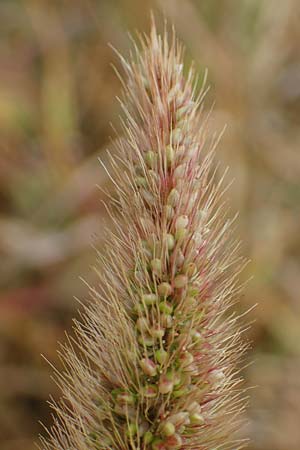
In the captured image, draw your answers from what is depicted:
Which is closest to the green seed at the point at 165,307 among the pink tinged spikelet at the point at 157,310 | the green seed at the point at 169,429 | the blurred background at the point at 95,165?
the pink tinged spikelet at the point at 157,310

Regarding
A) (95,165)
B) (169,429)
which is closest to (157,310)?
(169,429)

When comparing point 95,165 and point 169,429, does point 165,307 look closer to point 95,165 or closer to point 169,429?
point 169,429

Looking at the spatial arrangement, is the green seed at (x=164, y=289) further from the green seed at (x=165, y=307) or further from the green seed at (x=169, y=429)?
the green seed at (x=169, y=429)

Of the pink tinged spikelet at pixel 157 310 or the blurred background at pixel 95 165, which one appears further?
the blurred background at pixel 95 165

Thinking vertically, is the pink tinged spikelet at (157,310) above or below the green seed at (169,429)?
above

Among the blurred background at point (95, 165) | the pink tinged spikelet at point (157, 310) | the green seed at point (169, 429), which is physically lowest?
the green seed at point (169, 429)

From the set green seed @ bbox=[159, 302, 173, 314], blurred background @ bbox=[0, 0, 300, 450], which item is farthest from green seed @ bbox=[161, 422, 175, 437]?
blurred background @ bbox=[0, 0, 300, 450]
